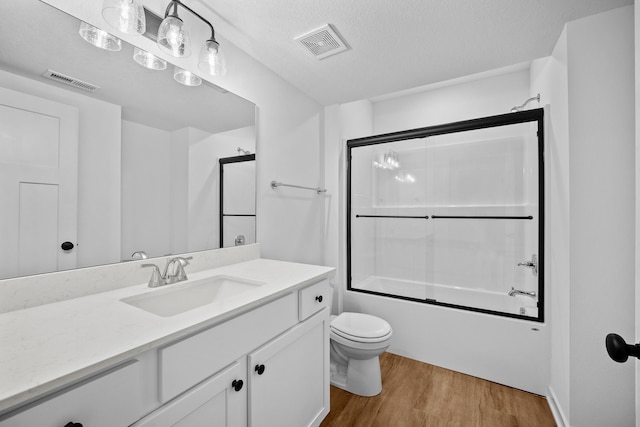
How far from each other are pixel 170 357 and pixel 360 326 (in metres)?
1.55

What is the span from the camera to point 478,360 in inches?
81.2

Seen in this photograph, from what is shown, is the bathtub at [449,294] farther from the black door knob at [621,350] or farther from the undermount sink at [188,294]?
the black door knob at [621,350]

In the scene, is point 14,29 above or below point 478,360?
above

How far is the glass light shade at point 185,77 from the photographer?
140 centimetres

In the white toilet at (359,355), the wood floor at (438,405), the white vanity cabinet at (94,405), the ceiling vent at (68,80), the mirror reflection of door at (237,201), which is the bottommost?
the wood floor at (438,405)

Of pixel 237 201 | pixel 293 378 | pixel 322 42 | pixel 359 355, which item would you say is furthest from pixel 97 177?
pixel 359 355

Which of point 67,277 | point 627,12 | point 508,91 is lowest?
point 67,277

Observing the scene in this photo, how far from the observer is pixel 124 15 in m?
1.06

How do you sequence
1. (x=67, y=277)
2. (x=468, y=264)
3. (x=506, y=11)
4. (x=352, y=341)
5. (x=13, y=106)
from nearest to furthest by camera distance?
(x=13, y=106), (x=67, y=277), (x=506, y=11), (x=352, y=341), (x=468, y=264)

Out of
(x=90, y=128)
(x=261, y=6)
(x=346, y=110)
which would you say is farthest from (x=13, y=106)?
(x=346, y=110)

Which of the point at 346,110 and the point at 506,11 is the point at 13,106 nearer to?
the point at 506,11

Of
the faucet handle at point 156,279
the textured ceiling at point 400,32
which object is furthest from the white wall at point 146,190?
the textured ceiling at point 400,32

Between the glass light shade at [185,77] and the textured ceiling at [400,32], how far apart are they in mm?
332

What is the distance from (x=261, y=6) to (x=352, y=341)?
2.00 m
